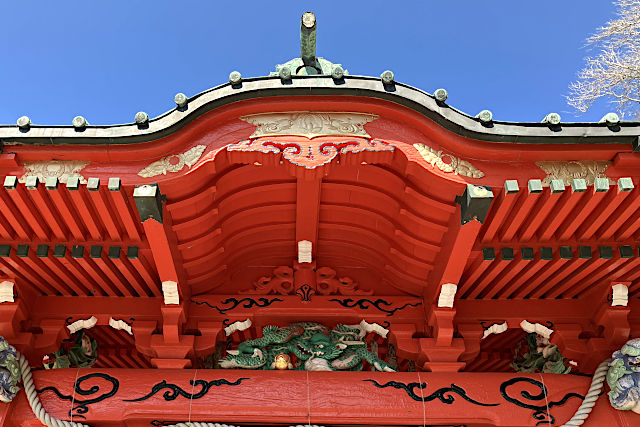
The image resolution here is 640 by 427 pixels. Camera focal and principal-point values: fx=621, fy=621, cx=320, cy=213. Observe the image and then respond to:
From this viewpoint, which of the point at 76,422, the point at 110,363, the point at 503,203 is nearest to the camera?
the point at 503,203

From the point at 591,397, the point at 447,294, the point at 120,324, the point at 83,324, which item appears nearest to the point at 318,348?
the point at 447,294

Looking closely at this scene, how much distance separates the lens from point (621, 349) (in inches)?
225

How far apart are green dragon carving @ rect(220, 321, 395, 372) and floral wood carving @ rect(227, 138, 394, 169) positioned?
6.70 feet

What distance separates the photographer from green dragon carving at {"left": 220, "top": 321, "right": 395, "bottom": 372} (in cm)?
598

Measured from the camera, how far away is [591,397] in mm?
5613

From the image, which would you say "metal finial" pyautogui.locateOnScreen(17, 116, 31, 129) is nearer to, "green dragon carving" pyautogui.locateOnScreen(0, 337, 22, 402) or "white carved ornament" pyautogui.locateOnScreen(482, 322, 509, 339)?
"green dragon carving" pyautogui.locateOnScreen(0, 337, 22, 402)

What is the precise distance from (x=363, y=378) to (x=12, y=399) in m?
3.16

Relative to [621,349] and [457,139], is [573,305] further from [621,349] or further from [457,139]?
[457,139]

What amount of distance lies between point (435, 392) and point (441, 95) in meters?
2.68

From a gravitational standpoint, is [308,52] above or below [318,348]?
above

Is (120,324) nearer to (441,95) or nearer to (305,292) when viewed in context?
(305,292)

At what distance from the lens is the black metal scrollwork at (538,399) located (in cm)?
556

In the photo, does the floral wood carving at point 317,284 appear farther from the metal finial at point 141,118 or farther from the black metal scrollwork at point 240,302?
the metal finial at point 141,118

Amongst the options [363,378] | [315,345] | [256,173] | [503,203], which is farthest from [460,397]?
[256,173]
